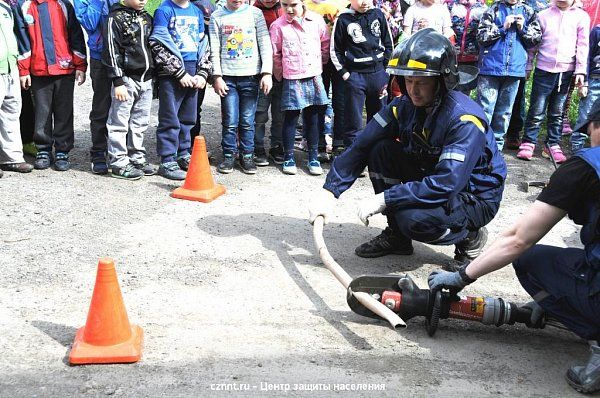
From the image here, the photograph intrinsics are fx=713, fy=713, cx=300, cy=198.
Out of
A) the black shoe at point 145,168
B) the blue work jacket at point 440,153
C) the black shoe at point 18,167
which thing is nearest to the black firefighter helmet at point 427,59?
the blue work jacket at point 440,153

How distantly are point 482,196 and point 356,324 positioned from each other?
131cm


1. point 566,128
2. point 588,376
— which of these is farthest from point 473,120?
point 566,128

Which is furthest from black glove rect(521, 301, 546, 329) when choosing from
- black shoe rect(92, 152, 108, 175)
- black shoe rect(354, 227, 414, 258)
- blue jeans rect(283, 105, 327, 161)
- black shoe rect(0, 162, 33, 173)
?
black shoe rect(0, 162, 33, 173)

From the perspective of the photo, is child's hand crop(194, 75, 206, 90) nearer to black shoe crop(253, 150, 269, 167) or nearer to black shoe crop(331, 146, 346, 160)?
black shoe crop(253, 150, 269, 167)

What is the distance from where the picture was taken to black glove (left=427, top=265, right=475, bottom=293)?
3883 millimetres

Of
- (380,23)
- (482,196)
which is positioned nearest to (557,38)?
(380,23)

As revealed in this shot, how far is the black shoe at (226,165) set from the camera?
6.91 meters

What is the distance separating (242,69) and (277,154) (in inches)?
41.6

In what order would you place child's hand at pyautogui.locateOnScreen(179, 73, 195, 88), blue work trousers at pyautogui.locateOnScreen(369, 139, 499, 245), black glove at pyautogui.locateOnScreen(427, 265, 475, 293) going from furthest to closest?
1. child's hand at pyautogui.locateOnScreen(179, 73, 195, 88)
2. blue work trousers at pyautogui.locateOnScreen(369, 139, 499, 245)
3. black glove at pyautogui.locateOnScreen(427, 265, 475, 293)

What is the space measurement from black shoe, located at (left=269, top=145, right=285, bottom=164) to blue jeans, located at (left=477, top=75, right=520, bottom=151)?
7.17 feet

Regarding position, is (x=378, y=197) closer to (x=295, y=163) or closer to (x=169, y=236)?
(x=169, y=236)

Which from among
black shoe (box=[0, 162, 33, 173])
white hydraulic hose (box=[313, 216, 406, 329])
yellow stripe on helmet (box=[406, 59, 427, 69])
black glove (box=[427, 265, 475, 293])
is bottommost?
black shoe (box=[0, 162, 33, 173])

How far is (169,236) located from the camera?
17.4 feet

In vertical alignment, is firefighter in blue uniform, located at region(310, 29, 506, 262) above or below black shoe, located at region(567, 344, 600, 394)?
above
